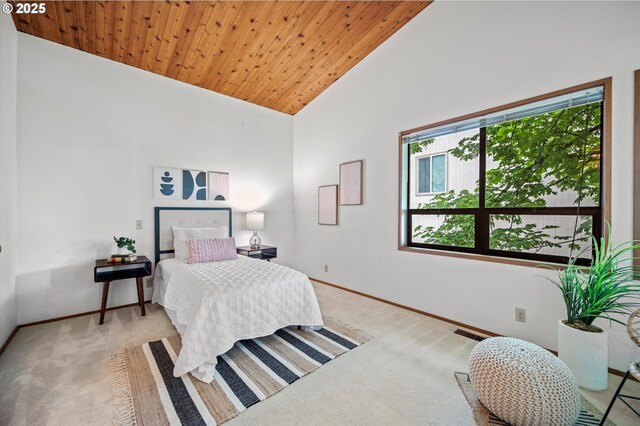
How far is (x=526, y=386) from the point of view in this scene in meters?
1.43

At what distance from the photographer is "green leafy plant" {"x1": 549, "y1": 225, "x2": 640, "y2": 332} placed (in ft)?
5.87

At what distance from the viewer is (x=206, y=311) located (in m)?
2.04

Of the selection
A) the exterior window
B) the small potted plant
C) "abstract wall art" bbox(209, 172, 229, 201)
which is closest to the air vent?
the small potted plant

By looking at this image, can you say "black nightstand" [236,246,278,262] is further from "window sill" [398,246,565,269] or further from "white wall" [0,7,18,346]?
"white wall" [0,7,18,346]

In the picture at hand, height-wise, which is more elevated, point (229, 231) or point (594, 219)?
point (594, 219)

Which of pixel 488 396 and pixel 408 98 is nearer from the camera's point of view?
pixel 488 396

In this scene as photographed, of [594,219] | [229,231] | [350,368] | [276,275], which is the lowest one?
[350,368]

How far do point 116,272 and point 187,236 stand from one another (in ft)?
2.82

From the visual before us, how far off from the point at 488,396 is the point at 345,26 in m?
3.76

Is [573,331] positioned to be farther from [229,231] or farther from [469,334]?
[229,231]

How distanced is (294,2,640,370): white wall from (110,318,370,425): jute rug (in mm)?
1211

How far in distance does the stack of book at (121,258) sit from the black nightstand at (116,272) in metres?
0.05

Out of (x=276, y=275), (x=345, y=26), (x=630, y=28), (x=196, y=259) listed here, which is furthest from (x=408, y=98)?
(x=196, y=259)

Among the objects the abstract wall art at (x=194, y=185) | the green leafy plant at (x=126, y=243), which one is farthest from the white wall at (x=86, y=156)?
the green leafy plant at (x=126, y=243)
